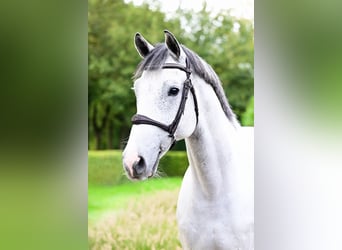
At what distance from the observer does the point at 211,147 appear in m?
2.33

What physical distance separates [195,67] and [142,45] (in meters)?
0.24

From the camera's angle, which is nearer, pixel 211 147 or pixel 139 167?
pixel 139 167

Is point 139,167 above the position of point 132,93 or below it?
below

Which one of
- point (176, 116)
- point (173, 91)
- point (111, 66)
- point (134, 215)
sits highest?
point (111, 66)

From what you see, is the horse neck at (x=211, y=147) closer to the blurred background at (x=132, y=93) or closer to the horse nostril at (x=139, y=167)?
the blurred background at (x=132, y=93)

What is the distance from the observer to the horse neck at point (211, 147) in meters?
2.30

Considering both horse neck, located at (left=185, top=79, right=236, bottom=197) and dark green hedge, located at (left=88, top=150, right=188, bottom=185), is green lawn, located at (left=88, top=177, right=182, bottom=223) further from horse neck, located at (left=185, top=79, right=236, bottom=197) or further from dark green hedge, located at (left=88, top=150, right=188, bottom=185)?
horse neck, located at (left=185, top=79, right=236, bottom=197)

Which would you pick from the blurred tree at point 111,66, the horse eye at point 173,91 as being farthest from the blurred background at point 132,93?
the horse eye at point 173,91

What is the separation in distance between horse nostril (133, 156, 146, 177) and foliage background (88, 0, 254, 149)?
0.36 ft

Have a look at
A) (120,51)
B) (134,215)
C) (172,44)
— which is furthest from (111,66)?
(134,215)

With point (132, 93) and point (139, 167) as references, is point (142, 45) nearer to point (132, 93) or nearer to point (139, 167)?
point (132, 93)

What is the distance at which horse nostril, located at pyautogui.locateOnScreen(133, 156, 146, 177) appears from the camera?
220cm
